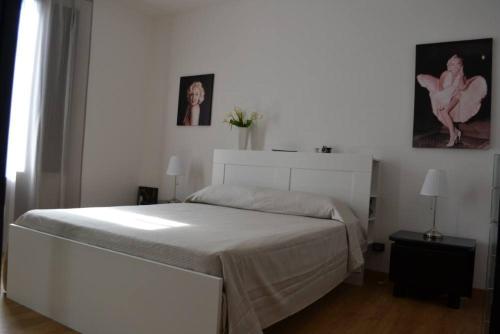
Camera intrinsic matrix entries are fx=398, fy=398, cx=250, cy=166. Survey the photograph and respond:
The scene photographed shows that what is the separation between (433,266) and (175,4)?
3793mm

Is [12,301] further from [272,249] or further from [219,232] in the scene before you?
[272,249]

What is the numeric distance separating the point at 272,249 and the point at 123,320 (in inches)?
31.5

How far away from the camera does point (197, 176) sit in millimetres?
4602

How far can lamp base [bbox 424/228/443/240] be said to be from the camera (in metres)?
3.02

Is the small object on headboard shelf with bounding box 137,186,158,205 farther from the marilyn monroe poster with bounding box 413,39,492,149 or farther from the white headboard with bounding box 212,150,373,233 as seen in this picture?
the marilyn monroe poster with bounding box 413,39,492,149

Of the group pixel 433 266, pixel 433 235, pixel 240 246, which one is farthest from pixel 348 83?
pixel 240 246

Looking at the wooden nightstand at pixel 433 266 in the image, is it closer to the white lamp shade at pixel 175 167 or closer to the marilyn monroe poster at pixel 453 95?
the marilyn monroe poster at pixel 453 95

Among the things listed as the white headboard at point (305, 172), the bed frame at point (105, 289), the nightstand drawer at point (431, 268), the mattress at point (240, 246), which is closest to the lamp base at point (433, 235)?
the nightstand drawer at point (431, 268)

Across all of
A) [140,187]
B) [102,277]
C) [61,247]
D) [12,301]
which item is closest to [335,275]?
[102,277]

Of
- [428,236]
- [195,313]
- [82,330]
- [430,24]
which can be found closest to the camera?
[195,313]

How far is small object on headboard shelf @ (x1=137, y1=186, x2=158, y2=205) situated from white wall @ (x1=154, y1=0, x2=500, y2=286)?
376 mm

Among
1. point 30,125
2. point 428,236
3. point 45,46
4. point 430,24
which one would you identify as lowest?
point 428,236

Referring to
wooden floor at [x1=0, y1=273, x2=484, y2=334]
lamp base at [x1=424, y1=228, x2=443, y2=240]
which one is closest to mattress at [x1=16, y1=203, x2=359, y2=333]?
wooden floor at [x1=0, y1=273, x2=484, y2=334]

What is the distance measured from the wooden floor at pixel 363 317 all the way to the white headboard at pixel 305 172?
647 millimetres
